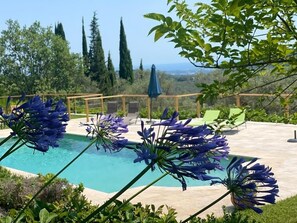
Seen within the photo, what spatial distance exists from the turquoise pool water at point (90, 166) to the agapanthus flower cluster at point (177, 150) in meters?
7.28

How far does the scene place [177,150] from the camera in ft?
3.55

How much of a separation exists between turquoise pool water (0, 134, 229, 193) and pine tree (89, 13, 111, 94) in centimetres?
1702

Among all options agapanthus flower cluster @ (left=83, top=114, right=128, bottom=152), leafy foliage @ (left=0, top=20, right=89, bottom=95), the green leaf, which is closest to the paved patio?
the green leaf

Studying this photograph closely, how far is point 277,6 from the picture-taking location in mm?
2256

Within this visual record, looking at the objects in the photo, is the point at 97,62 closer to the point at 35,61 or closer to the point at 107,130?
the point at 35,61

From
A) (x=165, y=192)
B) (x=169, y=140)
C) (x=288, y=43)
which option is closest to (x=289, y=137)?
(x=165, y=192)

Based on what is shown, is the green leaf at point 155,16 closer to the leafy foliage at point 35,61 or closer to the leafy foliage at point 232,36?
the leafy foliage at point 232,36

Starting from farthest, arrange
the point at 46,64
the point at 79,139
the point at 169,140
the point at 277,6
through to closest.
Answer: the point at 46,64
the point at 79,139
the point at 277,6
the point at 169,140

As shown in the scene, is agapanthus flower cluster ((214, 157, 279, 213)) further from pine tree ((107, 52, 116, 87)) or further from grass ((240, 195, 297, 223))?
pine tree ((107, 52, 116, 87))

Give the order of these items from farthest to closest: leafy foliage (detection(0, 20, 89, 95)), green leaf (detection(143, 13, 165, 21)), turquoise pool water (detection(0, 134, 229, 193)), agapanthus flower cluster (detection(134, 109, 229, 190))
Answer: leafy foliage (detection(0, 20, 89, 95)) < turquoise pool water (detection(0, 134, 229, 193)) < green leaf (detection(143, 13, 165, 21)) < agapanthus flower cluster (detection(134, 109, 229, 190))

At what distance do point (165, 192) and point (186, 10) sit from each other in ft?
14.9

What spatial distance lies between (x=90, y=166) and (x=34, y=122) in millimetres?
10276

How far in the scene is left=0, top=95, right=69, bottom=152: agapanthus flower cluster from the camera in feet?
4.03

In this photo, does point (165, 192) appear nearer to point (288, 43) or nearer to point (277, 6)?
point (288, 43)
